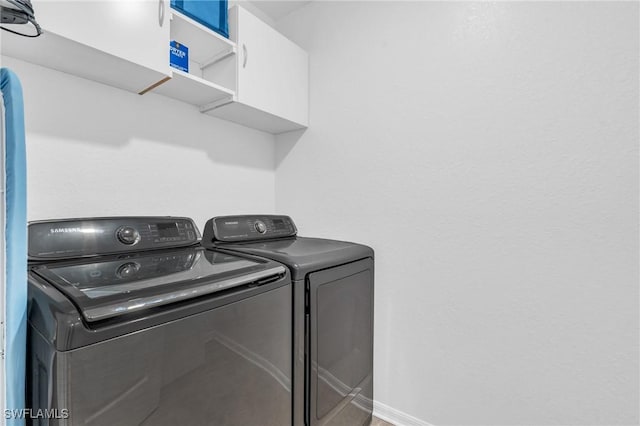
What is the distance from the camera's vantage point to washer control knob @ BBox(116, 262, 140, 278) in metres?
0.90

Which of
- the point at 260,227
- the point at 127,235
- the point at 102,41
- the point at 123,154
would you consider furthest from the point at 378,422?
the point at 102,41

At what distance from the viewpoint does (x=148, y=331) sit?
2.42ft

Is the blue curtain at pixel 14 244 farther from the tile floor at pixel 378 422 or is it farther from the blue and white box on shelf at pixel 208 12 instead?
the tile floor at pixel 378 422

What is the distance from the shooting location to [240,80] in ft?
5.22

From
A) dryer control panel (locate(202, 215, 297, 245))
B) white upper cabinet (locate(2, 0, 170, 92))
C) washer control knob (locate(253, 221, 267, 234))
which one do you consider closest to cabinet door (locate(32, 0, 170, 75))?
white upper cabinet (locate(2, 0, 170, 92))

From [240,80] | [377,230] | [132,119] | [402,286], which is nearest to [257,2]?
[240,80]

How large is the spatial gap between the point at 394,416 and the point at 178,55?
7.35 ft

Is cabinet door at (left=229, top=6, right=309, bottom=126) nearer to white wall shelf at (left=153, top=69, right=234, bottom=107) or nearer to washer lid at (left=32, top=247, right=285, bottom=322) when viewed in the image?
white wall shelf at (left=153, top=69, right=234, bottom=107)

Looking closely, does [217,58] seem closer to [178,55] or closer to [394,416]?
[178,55]

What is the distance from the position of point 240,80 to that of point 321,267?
3.53 feet

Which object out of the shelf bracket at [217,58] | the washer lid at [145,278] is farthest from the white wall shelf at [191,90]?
the washer lid at [145,278]

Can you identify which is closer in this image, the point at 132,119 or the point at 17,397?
the point at 17,397

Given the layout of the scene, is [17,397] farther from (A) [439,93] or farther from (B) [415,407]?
(A) [439,93]

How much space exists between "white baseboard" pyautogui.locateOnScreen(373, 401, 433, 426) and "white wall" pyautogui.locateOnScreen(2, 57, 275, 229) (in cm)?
145
